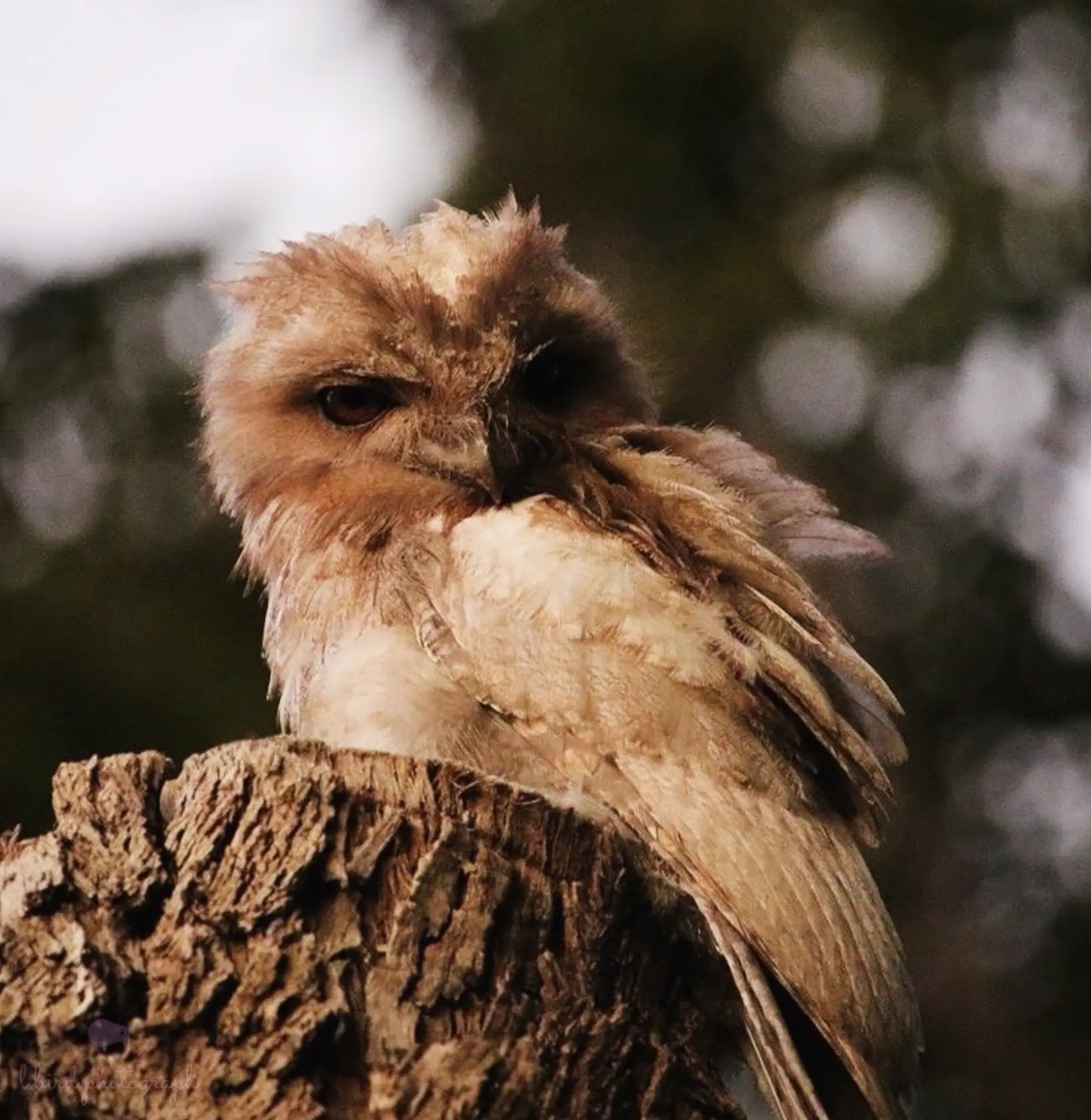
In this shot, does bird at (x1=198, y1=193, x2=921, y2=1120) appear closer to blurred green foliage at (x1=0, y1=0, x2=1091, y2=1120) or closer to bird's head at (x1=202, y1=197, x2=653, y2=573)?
bird's head at (x1=202, y1=197, x2=653, y2=573)

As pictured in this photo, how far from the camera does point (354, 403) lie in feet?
14.9

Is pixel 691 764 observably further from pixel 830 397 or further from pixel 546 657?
pixel 830 397

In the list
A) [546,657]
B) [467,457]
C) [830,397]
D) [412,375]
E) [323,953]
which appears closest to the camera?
[323,953]

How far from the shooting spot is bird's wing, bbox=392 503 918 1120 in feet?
10.9

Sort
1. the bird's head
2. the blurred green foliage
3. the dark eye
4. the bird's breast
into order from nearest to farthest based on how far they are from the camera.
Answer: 1. the bird's breast
2. the bird's head
3. the dark eye
4. the blurred green foliage

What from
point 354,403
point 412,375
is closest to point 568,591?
point 412,375

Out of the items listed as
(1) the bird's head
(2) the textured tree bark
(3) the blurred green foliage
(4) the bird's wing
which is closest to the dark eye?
(1) the bird's head

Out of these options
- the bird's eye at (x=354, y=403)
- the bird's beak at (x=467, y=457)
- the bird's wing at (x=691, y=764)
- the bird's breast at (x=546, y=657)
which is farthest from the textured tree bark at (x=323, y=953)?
the bird's eye at (x=354, y=403)

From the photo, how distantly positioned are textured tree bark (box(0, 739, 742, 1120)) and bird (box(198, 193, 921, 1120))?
19.4 inches

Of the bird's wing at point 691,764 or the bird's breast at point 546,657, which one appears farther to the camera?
the bird's breast at point 546,657

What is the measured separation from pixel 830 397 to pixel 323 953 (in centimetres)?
724

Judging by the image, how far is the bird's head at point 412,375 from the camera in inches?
168

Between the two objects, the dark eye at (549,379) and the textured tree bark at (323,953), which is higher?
the dark eye at (549,379)

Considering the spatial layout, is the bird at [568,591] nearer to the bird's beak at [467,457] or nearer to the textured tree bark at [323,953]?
the bird's beak at [467,457]
